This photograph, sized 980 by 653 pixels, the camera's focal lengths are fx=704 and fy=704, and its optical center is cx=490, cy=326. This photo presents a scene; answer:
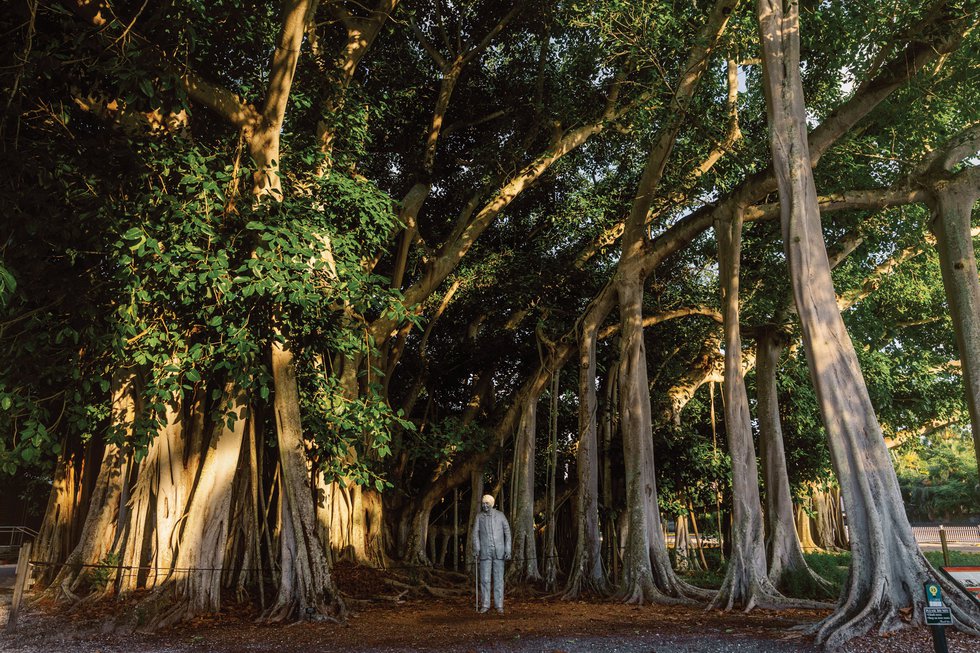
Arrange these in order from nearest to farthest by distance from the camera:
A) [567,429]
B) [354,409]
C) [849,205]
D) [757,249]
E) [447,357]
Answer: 1. [354,409]
2. [849,205]
3. [757,249]
4. [447,357]
5. [567,429]

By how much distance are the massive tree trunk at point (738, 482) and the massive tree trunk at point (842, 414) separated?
217cm

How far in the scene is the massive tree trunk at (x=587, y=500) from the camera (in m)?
10.0

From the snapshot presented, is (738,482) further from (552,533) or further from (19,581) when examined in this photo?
(19,581)

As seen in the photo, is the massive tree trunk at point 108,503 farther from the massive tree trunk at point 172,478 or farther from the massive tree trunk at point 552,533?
the massive tree trunk at point 552,533

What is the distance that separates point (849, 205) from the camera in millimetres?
8828

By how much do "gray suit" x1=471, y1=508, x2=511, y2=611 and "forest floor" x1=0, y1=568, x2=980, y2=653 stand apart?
31 cm

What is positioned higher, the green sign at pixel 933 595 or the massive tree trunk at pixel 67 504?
the massive tree trunk at pixel 67 504

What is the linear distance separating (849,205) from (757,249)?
9.54ft

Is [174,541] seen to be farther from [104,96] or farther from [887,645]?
[887,645]

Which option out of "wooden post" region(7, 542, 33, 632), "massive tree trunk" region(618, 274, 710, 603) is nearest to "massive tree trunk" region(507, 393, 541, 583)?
"massive tree trunk" region(618, 274, 710, 603)

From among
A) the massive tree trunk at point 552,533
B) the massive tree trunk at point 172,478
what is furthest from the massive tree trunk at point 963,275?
the massive tree trunk at point 172,478

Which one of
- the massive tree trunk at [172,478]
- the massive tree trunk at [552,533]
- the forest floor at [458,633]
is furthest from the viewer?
the massive tree trunk at [552,533]

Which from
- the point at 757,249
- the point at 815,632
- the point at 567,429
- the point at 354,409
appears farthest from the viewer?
the point at 567,429

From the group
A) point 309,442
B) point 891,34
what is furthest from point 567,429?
point 891,34
